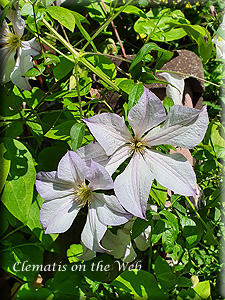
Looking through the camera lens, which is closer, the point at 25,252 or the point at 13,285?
the point at 25,252

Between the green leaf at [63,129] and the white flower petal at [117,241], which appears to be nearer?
the green leaf at [63,129]

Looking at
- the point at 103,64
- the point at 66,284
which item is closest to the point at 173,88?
the point at 103,64

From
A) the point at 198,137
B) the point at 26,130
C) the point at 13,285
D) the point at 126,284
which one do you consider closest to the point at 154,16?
the point at 26,130

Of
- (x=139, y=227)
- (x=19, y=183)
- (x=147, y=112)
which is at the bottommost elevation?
(x=139, y=227)

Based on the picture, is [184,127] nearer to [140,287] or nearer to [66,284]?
[140,287]

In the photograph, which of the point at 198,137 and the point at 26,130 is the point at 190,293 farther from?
the point at 26,130

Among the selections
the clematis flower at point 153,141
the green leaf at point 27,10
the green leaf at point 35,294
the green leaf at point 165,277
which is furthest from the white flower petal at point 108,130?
the green leaf at point 35,294

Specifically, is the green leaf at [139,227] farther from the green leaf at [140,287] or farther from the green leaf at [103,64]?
the green leaf at [103,64]
